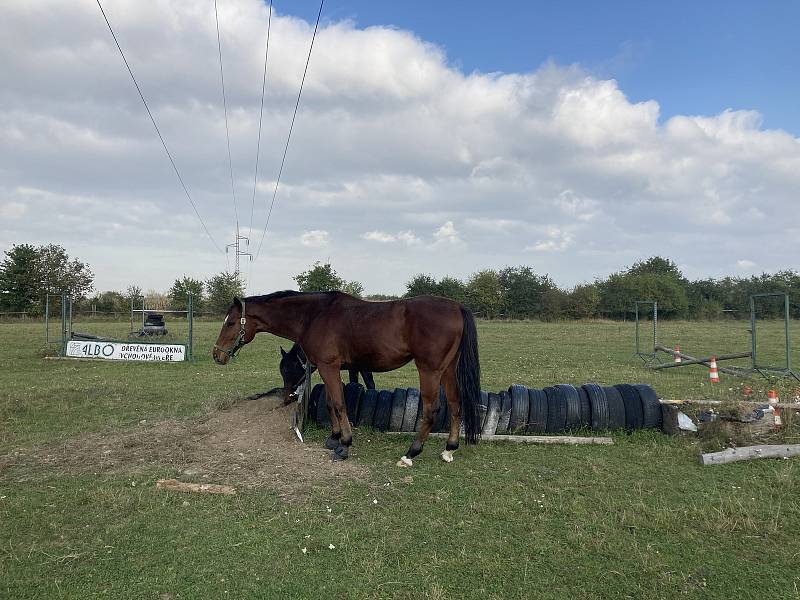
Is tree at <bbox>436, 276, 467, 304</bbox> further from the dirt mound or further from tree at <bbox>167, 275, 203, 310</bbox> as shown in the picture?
the dirt mound

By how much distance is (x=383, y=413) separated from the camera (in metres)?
7.27

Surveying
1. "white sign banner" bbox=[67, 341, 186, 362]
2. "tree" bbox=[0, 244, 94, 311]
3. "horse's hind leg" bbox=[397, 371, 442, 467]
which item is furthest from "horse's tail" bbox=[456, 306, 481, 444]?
"tree" bbox=[0, 244, 94, 311]

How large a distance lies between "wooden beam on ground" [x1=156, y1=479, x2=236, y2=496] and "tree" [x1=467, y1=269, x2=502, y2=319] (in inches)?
2149

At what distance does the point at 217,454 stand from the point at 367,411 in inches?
83.4

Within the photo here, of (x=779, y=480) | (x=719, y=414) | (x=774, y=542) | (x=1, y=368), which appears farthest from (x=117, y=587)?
(x=1, y=368)

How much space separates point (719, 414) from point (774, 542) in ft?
11.3

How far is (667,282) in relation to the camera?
58.8 meters

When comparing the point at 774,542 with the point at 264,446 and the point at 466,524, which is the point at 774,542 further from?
the point at 264,446

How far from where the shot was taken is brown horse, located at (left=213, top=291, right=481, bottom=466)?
6.14 m

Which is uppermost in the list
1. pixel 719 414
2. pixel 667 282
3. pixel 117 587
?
pixel 667 282

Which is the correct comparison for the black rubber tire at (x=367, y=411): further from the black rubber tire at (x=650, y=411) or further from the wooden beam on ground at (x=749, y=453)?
the wooden beam on ground at (x=749, y=453)

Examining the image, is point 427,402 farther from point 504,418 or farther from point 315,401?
point 315,401

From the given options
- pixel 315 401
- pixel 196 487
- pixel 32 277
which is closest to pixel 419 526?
pixel 196 487

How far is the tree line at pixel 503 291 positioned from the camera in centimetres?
4866
